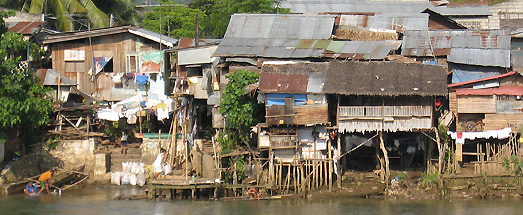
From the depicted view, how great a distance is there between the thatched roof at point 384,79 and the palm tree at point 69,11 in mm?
12824

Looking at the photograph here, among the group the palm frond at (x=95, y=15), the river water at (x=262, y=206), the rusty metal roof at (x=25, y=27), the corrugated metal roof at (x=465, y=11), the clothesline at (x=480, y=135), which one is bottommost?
the river water at (x=262, y=206)

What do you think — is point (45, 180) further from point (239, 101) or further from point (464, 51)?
point (464, 51)

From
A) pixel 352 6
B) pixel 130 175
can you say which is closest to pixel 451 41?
pixel 130 175

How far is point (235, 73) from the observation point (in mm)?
33094

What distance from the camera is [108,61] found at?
3756 centimetres

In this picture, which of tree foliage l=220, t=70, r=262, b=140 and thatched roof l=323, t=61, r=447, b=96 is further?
tree foliage l=220, t=70, r=262, b=140

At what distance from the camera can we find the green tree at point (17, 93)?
109 ft

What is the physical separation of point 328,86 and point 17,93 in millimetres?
11498

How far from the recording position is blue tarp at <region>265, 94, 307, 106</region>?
32.2m

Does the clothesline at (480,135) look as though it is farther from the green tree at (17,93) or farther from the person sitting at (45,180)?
the green tree at (17,93)

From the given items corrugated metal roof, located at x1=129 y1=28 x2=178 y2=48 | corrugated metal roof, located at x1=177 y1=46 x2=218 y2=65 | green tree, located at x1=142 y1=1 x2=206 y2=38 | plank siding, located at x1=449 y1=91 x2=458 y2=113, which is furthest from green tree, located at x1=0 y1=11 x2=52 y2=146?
plank siding, located at x1=449 y1=91 x2=458 y2=113

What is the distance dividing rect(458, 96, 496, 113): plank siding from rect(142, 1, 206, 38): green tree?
17606mm

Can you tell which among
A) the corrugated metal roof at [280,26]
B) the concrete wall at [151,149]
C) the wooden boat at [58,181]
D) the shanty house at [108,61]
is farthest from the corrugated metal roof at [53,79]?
the corrugated metal roof at [280,26]

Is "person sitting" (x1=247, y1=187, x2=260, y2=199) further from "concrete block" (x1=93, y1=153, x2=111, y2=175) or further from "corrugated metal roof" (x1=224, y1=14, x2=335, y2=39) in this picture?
"corrugated metal roof" (x1=224, y1=14, x2=335, y2=39)
